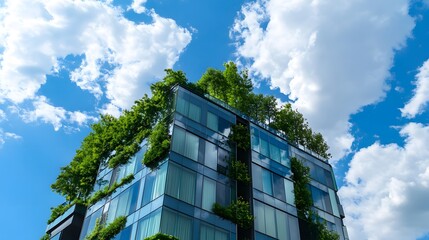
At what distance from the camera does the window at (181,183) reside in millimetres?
28719

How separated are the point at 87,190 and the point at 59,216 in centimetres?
330

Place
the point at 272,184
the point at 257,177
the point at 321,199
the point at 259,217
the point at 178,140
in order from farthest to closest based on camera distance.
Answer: the point at 321,199
the point at 272,184
the point at 257,177
the point at 259,217
the point at 178,140

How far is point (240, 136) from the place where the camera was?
36562mm

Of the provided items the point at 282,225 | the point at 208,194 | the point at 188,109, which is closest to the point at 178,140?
the point at 188,109

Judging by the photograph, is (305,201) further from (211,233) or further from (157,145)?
(157,145)

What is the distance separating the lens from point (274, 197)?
35.4 meters

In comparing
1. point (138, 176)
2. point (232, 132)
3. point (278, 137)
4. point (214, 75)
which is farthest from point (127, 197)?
point (214, 75)

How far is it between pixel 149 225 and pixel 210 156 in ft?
25.0

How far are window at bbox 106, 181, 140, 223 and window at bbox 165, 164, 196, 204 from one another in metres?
3.19

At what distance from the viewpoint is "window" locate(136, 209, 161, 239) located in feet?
88.7

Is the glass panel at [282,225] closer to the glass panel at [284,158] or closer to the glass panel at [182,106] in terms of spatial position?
the glass panel at [284,158]

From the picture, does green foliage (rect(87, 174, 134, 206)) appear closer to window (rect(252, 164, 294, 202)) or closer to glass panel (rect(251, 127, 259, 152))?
window (rect(252, 164, 294, 202))

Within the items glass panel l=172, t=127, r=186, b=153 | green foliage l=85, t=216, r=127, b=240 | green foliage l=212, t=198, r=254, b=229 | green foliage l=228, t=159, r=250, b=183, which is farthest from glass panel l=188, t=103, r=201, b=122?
green foliage l=85, t=216, r=127, b=240

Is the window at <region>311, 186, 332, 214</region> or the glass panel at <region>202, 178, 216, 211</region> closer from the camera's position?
the glass panel at <region>202, 178, 216, 211</region>
